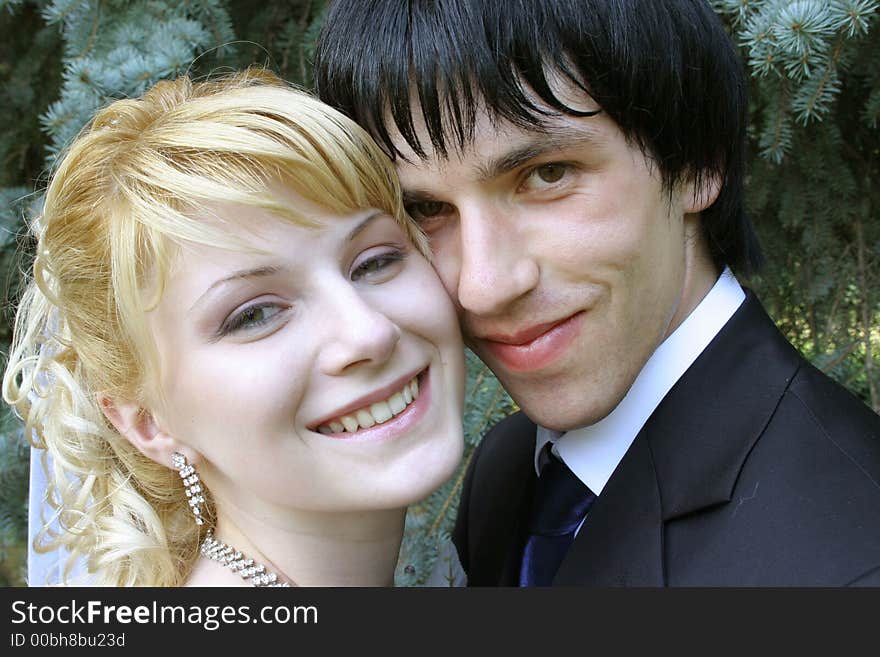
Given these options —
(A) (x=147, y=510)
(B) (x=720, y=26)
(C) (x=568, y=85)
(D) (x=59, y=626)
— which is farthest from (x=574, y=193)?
(D) (x=59, y=626)

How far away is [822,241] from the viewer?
111 inches

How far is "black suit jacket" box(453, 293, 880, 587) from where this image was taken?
157 centimetres

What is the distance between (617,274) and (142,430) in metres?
1.07

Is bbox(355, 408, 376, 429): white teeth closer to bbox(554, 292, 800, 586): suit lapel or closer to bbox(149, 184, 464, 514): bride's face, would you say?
bbox(149, 184, 464, 514): bride's face

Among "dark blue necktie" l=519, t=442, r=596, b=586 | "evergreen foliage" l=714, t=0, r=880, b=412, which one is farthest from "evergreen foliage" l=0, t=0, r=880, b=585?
"dark blue necktie" l=519, t=442, r=596, b=586

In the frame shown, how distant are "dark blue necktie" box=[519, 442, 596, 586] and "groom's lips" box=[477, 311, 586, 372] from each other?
0.35m

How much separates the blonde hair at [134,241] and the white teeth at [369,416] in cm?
35

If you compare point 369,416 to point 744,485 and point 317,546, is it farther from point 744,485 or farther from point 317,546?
point 744,485

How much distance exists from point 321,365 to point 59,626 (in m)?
0.76

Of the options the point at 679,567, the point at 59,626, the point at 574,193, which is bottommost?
the point at 59,626

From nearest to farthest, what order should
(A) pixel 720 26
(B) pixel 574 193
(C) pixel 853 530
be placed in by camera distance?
(C) pixel 853 530, (B) pixel 574 193, (A) pixel 720 26

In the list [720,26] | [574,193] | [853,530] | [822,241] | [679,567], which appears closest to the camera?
[853,530]

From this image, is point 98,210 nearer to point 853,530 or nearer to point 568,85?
point 568,85

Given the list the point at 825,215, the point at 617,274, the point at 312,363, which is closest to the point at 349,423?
the point at 312,363
